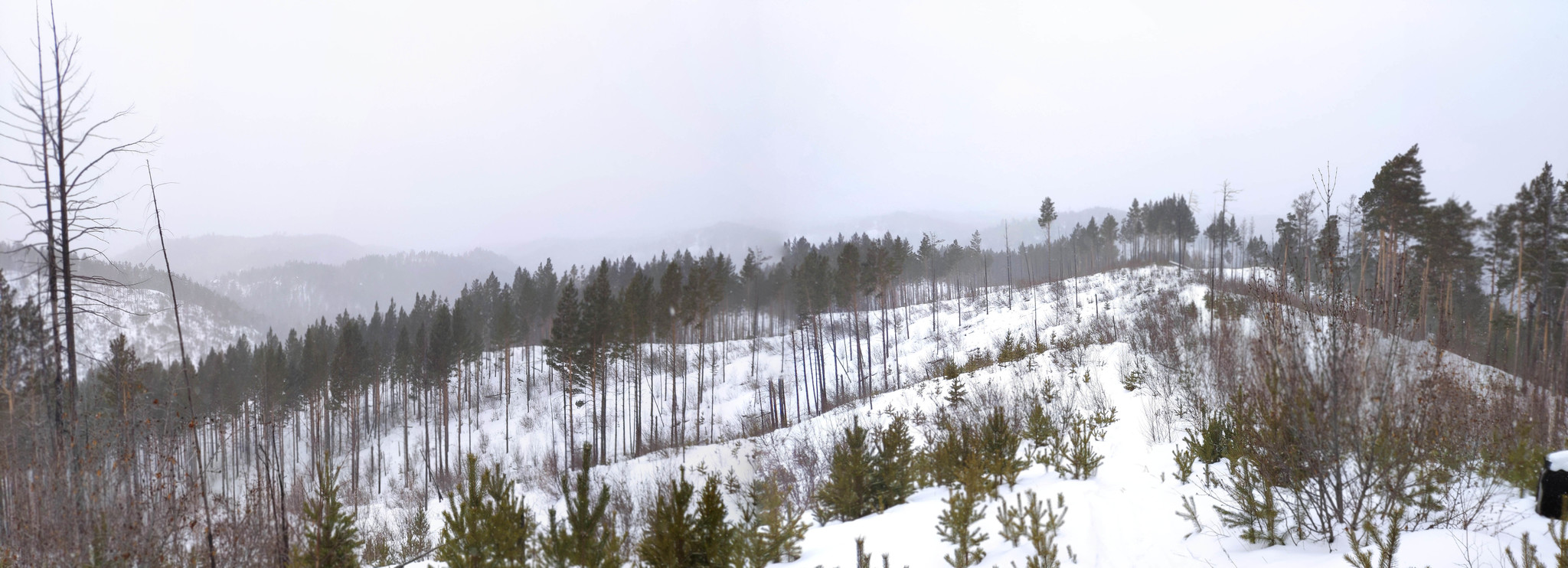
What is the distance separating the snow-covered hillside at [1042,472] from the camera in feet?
16.4

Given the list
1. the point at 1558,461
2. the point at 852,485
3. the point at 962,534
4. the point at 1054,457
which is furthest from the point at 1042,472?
the point at 1558,461

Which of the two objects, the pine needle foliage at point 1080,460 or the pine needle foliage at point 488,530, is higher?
the pine needle foliage at point 488,530

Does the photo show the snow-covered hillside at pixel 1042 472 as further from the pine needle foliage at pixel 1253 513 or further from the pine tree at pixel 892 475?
the pine tree at pixel 892 475

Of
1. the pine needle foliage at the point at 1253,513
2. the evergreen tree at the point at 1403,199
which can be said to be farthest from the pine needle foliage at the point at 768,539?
the evergreen tree at the point at 1403,199

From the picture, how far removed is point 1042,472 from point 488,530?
25.8 feet

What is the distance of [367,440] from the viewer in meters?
45.3

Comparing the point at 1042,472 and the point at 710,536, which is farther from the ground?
the point at 710,536

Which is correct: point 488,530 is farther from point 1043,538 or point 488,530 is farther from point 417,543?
point 417,543

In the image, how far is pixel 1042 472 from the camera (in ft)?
29.1

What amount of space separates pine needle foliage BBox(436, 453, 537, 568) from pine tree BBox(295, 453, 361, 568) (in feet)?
5.17

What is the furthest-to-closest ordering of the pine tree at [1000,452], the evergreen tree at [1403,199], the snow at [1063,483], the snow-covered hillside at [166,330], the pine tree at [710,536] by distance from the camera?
the snow-covered hillside at [166,330] → the evergreen tree at [1403,199] → the pine tree at [1000,452] → the snow at [1063,483] → the pine tree at [710,536]

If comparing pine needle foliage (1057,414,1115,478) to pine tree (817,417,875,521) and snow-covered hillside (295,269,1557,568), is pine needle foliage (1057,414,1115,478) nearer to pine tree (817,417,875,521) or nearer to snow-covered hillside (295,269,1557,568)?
snow-covered hillside (295,269,1557,568)

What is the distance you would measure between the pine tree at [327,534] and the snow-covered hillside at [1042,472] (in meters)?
0.87

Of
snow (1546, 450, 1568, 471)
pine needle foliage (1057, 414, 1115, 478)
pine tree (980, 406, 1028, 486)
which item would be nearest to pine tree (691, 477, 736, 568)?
pine tree (980, 406, 1028, 486)
